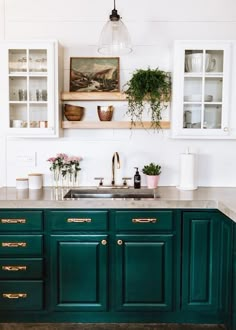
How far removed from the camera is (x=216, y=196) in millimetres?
2715

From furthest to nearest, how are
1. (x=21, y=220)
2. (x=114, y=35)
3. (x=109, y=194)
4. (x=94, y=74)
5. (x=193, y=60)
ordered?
(x=94, y=74) < (x=109, y=194) < (x=193, y=60) < (x=21, y=220) < (x=114, y=35)

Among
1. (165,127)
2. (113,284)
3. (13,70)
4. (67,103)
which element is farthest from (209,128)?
(13,70)

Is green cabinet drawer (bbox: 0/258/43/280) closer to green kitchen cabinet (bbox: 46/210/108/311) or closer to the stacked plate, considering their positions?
green kitchen cabinet (bbox: 46/210/108/311)

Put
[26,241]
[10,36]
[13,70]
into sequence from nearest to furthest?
[26,241] → [13,70] → [10,36]

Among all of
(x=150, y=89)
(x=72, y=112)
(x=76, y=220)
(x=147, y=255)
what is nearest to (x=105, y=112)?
(x=72, y=112)

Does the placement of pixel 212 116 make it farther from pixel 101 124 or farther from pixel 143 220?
pixel 143 220

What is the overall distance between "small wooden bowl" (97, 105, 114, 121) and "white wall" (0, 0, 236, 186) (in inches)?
5.1

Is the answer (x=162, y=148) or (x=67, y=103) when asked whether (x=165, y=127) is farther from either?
(x=67, y=103)

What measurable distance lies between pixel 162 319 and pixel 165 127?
1.53m

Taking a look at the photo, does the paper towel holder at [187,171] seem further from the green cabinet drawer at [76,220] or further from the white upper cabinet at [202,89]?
the green cabinet drawer at [76,220]

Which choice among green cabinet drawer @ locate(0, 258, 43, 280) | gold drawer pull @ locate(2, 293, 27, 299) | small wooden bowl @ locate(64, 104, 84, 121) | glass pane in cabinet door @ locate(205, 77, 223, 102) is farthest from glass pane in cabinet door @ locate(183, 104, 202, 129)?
gold drawer pull @ locate(2, 293, 27, 299)

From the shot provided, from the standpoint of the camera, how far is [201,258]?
103 inches

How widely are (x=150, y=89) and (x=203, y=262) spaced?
142 centimetres

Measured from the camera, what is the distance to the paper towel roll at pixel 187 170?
3020mm
